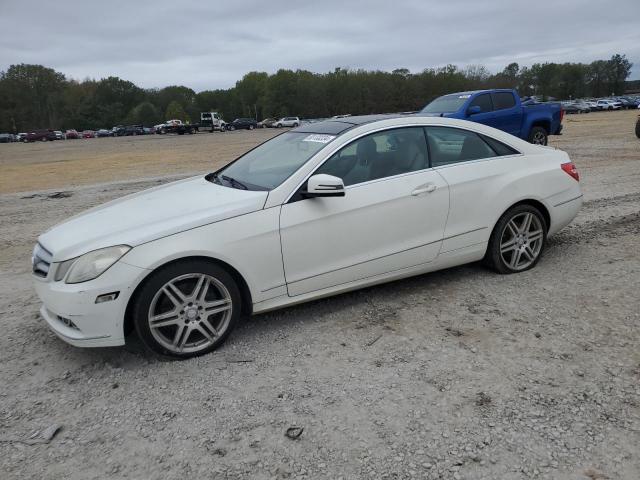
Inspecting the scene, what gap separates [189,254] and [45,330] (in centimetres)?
168

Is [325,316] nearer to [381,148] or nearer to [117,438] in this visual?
[381,148]

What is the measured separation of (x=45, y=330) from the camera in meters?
4.20

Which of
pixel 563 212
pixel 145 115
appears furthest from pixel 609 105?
pixel 145 115

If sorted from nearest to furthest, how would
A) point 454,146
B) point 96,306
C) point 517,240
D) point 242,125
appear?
point 96,306 < point 454,146 < point 517,240 < point 242,125

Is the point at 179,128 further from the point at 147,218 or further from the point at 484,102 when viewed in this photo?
the point at 147,218

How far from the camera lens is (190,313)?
3.53 m

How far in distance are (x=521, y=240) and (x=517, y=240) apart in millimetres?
51

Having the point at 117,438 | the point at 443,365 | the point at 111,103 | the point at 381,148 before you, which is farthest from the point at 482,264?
the point at 111,103

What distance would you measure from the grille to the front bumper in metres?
0.20

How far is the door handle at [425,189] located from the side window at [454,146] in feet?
0.74

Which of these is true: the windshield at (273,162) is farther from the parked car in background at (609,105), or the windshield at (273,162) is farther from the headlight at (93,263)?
the parked car in background at (609,105)

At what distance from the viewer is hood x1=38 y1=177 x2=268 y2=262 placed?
11.3 feet

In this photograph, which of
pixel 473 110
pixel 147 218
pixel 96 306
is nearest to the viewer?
pixel 96 306

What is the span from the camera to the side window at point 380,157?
4.07 meters
